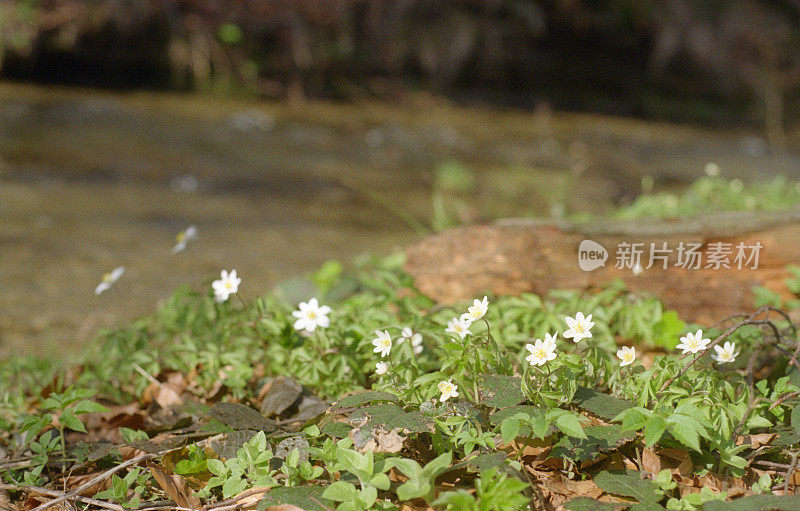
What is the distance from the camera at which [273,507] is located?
121cm

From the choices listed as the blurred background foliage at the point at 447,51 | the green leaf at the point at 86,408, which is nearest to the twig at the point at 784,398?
the green leaf at the point at 86,408

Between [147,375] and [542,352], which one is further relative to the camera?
[147,375]

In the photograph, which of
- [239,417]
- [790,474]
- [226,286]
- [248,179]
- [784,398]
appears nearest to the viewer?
[790,474]

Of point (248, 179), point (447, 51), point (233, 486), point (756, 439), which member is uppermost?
point (447, 51)

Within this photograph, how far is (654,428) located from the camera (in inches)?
46.4

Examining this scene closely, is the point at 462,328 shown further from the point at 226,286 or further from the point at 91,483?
the point at 91,483

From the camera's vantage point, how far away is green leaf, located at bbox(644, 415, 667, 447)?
1.15 meters

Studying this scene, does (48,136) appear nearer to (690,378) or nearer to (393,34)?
(393,34)

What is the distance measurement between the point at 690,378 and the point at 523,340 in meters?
0.52

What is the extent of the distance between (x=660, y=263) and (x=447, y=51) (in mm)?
8754

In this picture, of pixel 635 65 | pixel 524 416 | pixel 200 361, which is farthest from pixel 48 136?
pixel 635 65

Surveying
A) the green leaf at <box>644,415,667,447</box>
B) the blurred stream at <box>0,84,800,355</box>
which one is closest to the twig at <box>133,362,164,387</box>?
the blurred stream at <box>0,84,800,355</box>

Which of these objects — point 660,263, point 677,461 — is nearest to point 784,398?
point 677,461

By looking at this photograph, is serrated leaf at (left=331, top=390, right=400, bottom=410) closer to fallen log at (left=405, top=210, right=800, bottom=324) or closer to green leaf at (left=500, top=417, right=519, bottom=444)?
green leaf at (left=500, top=417, right=519, bottom=444)
